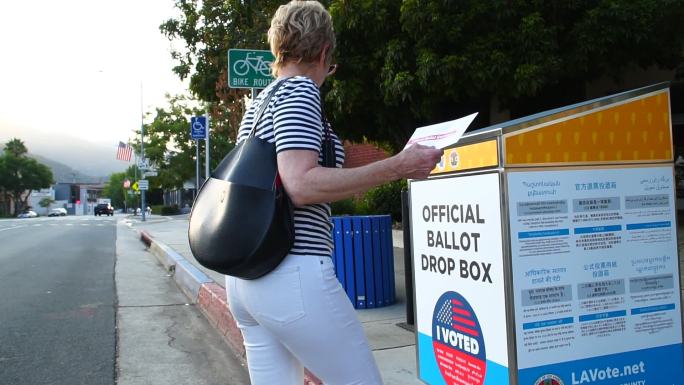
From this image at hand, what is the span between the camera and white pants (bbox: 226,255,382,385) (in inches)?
65.2

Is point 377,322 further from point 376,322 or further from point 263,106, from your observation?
point 263,106

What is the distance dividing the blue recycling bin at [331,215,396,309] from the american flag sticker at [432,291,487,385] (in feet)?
9.25

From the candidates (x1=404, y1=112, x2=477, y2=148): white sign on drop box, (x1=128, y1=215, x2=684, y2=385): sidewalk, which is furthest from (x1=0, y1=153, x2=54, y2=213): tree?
(x1=404, y1=112, x2=477, y2=148): white sign on drop box

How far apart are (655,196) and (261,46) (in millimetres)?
10191

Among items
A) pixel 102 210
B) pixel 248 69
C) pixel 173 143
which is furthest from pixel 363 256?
pixel 102 210

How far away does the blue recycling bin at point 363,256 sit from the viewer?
5.68 m

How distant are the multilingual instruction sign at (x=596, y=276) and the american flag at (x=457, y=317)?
0.28 meters

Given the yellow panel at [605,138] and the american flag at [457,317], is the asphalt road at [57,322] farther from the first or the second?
the yellow panel at [605,138]

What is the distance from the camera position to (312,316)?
165 cm

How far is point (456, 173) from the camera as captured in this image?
2.63 metres

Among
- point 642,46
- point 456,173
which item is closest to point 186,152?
point 642,46

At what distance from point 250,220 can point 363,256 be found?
4.13m

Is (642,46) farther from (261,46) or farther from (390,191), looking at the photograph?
(261,46)

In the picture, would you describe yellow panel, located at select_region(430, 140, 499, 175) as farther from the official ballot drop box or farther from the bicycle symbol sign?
the bicycle symbol sign
